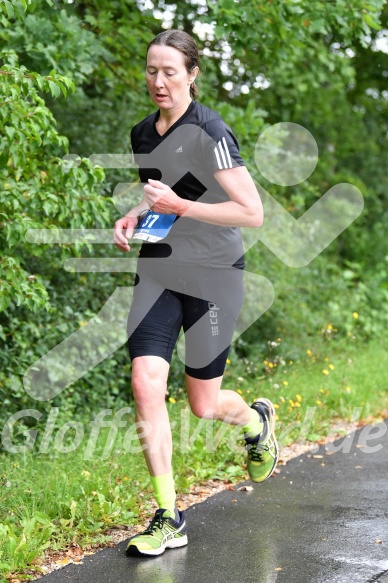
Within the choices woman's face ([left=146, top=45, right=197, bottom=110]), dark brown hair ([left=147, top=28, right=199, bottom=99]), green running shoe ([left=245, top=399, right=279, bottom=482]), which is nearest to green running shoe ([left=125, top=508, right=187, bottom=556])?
green running shoe ([left=245, top=399, right=279, bottom=482])

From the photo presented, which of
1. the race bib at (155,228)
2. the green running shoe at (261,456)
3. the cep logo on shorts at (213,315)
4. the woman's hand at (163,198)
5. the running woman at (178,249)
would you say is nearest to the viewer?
the woman's hand at (163,198)

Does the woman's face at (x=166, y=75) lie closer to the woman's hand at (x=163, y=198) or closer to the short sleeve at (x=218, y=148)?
the short sleeve at (x=218, y=148)

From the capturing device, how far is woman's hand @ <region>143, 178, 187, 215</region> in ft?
13.1

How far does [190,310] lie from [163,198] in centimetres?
61

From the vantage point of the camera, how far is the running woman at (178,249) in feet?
13.5

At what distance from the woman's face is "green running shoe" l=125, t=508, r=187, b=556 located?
1.85 m

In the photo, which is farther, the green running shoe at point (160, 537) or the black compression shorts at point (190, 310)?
the black compression shorts at point (190, 310)

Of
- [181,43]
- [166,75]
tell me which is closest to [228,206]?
[166,75]

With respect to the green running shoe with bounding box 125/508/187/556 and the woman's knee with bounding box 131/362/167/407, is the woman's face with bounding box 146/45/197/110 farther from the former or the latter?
the green running shoe with bounding box 125/508/187/556

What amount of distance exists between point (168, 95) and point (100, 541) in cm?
205

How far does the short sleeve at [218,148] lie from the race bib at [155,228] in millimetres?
317

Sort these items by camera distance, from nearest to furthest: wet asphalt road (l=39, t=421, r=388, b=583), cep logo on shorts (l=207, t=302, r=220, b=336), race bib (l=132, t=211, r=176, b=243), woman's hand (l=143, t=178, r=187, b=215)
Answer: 1. wet asphalt road (l=39, t=421, r=388, b=583)
2. woman's hand (l=143, t=178, r=187, b=215)
3. race bib (l=132, t=211, r=176, b=243)
4. cep logo on shorts (l=207, t=302, r=220, b=336)

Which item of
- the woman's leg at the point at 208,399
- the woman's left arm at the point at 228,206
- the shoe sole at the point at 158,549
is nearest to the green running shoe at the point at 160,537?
the shoe sole at the point at 158,549

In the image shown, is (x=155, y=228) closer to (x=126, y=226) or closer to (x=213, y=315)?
(x=126, y=226)
